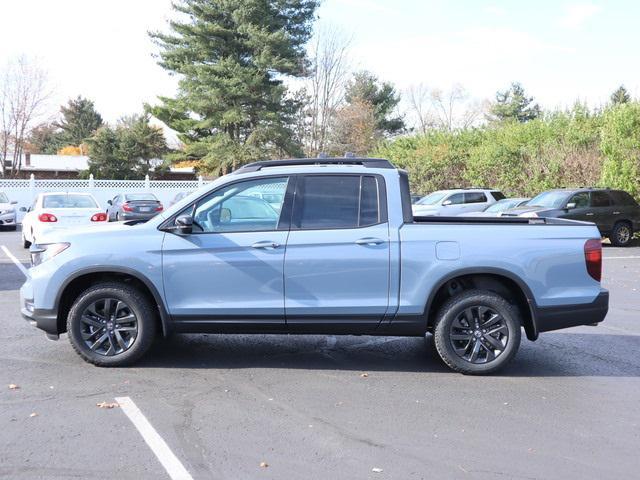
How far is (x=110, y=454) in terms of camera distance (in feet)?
13.4

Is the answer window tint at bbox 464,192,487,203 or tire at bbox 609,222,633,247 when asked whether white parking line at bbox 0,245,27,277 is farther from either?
tire at bbox 609,222,633,247

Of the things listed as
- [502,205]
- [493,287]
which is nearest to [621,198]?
[502,205]

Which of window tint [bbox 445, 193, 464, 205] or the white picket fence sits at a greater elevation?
the white picket fence

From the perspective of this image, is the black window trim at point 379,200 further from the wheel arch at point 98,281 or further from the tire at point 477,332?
the wheel arch at point 98,281

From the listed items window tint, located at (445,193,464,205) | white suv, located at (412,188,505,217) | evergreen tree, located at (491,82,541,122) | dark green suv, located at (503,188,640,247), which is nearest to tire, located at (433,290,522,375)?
dark green suv, located at (503,188,640,247)

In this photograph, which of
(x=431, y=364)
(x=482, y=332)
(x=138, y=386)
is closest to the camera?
(x=138, y=386)

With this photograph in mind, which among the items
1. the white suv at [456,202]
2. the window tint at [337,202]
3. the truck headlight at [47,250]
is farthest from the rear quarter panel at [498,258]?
the white suv at [456,202]

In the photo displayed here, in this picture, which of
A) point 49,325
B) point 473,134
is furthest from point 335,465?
point 473,134

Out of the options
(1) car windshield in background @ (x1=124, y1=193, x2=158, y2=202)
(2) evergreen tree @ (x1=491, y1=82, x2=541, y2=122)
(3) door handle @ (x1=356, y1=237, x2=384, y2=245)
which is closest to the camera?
(3) door handle @ (x1=356, y1=237, x2=384, y2=245)

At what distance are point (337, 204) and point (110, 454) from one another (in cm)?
285

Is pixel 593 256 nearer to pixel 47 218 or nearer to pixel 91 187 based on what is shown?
pixel 47 218

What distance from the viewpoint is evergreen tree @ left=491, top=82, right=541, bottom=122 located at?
65.8 metres

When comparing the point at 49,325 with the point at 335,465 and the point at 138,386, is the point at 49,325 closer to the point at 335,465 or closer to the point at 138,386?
the point at 138,386

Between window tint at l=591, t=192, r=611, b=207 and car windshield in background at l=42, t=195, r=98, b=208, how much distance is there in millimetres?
13294
